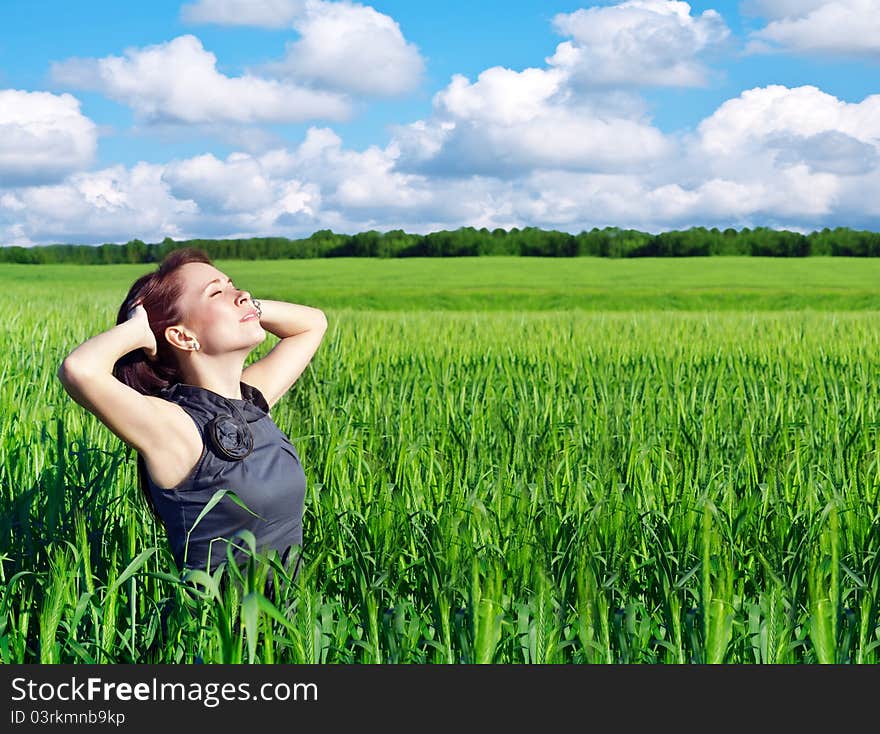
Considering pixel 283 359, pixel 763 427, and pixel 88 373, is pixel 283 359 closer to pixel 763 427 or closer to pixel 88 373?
pixel 88 373

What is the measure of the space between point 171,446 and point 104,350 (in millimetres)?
265

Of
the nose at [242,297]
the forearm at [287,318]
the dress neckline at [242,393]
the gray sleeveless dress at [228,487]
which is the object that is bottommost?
Answer: the gray sleeveless dress at [228,487]

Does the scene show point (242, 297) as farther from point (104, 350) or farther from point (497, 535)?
point (497, 535)

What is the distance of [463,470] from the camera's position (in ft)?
11.6

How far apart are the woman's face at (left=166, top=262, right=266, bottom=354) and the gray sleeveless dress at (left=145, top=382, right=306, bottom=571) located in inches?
5.3

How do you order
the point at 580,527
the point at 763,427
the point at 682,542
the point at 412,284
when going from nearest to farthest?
the point at 580,527, the point at 682,542, the point at 763,427, the point at 412,284

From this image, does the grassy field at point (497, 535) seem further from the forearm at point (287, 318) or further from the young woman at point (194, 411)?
the forearm at point (287, 318)

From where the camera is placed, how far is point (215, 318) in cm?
210

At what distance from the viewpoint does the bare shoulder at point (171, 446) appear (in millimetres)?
1982

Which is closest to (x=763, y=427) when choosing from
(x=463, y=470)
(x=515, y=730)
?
(x=463, y=470)

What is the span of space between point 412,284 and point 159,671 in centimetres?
3690

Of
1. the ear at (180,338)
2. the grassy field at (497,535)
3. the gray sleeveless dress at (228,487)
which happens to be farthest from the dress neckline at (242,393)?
the grassy field at (497,535)

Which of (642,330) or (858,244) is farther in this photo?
(858,244)

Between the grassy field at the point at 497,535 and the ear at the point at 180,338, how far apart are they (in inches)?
18.8
